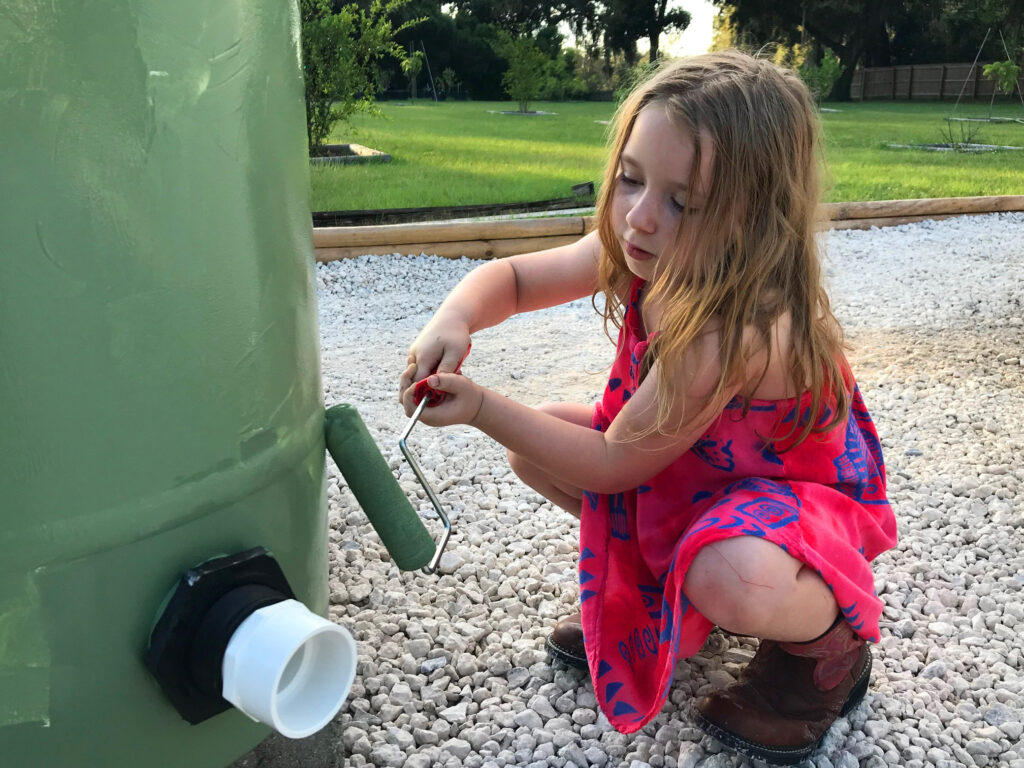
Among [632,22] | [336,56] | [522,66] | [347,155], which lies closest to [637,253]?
[336,56]

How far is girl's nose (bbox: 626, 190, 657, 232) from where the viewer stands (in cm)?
131

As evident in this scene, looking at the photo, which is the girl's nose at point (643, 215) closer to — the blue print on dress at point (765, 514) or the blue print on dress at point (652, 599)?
the blue print on dress at point (765, 514)

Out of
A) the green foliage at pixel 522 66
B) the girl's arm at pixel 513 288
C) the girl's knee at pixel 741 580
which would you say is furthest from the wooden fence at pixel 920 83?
the girl's knee at pixel 741 580

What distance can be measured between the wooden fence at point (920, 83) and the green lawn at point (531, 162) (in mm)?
A: 4321

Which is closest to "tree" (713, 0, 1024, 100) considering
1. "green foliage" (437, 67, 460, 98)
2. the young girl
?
"green foliage" (437, 67, 460, 98)

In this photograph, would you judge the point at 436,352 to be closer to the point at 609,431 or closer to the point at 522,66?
the point at 609,431

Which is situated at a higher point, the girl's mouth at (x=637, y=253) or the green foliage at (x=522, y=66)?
the green foliage at (x=522, y=66)

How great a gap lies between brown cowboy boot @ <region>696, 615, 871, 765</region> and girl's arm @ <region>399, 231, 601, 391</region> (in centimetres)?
67

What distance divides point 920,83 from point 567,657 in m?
18.8

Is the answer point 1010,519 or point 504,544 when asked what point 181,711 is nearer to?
point 504,544

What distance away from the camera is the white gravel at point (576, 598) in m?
1.44

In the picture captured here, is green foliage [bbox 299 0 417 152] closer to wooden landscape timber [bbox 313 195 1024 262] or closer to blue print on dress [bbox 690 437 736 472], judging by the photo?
wooden landscape timber [bbox 313 195 1024 262]

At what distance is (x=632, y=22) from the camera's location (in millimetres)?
16547

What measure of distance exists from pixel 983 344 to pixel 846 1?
16.6 m
